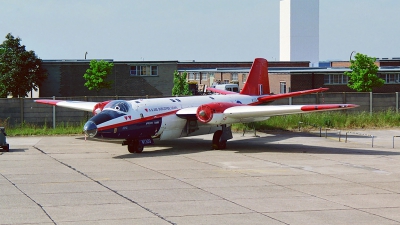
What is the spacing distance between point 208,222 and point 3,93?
6499 centimetres

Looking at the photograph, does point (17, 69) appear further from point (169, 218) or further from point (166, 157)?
point (169, 218)

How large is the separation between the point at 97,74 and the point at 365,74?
31498 millimetres

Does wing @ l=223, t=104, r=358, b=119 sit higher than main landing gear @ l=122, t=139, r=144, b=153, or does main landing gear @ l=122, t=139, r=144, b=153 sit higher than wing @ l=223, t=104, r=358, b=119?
wing @ l=223, t=104, r=358, b=119

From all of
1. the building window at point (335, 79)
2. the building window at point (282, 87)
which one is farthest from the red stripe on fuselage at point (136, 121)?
the building window at point (335, 79)

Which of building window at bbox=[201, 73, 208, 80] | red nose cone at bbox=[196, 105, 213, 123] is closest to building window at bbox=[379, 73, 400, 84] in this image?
building window at bbox=[201, 73, 208, 80]

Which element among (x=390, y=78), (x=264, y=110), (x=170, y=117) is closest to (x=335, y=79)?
(x=390, y=78)

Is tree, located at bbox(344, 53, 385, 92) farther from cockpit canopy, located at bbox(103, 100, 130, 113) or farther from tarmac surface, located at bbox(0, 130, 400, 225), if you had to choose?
cockpit canopy, located at bbox(103, 100, 130, 113)

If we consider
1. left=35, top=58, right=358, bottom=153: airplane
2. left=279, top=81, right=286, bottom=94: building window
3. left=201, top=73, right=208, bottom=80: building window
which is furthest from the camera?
left=201, top=73, right=208, bottom=80: building window

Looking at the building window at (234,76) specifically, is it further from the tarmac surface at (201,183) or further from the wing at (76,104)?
the tarmac surface at (201,183)

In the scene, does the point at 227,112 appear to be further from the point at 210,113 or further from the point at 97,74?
the point at 97,74

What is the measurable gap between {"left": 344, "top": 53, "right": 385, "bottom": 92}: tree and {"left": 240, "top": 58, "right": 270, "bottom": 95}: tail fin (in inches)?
1271

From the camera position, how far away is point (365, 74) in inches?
2574

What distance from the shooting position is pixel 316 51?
184875 mm

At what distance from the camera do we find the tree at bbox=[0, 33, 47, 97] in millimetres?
75688
